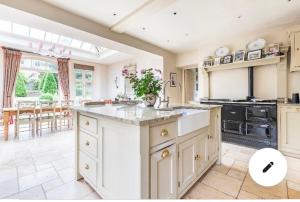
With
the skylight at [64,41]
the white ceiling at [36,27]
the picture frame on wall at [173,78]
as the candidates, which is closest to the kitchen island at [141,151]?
the white ceiling at [36,27]

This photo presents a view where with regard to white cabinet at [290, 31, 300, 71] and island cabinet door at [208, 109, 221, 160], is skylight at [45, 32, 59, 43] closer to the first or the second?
island cabinet door at [208, 109, 221, 160]

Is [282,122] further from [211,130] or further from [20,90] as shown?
[20,90]

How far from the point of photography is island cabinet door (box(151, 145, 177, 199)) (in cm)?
119

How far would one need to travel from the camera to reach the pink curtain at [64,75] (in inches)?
245

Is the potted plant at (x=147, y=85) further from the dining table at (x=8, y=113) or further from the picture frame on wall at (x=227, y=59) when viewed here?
the dining table at (x=8, y=113)

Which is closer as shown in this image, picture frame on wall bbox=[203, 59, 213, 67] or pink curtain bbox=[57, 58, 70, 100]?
picture frame on wall bbox=[203, 59, 213, 67]

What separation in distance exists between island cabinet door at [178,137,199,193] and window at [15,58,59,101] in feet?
20.5

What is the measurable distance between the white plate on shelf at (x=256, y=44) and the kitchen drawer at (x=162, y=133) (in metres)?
3.35

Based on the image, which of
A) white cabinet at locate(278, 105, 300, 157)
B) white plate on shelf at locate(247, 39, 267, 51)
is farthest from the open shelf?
white cabinet at locate(278, 105, 300, 157)

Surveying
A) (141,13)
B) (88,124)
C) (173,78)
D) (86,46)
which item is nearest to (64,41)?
(86,46)

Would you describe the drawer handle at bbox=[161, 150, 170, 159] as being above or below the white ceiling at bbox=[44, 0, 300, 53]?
below

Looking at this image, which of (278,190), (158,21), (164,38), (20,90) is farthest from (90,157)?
(20,90)

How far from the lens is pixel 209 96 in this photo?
14.4 ft

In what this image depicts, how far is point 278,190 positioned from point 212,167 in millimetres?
736
